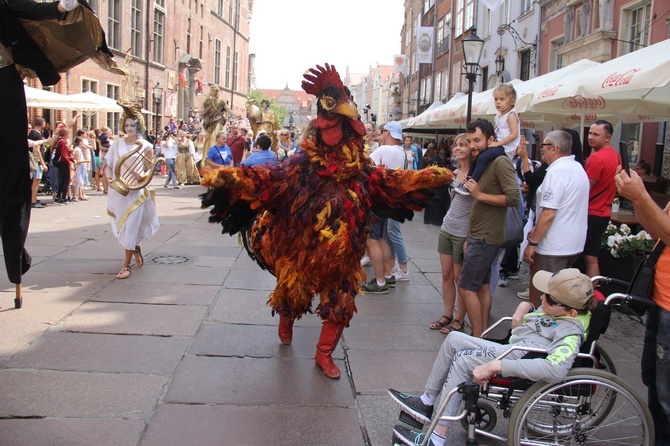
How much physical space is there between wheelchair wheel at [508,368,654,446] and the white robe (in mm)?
5095

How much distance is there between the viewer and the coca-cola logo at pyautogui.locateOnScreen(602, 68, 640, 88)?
597cm

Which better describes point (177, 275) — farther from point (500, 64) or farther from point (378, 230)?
point (500, 64)

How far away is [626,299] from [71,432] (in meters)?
3.12

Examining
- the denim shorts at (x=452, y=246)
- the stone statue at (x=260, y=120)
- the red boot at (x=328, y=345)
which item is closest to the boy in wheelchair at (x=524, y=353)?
the red boot at (x=328, y=345)

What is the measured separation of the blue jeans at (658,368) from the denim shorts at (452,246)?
2.18 meters

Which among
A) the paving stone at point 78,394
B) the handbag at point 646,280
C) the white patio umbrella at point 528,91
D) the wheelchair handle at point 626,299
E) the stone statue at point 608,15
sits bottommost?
the paving stone at point 78,394

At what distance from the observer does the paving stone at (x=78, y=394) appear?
11.5ft

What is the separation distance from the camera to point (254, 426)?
3457 mm

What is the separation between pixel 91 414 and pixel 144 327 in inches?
65.0

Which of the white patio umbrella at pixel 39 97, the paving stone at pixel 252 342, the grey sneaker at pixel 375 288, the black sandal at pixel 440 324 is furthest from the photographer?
the white patio umbrella at pixel 39 97

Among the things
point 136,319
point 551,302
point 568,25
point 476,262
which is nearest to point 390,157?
point 476,262

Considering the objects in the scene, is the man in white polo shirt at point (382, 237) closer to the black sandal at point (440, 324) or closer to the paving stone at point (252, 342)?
the black sandal at point (440, 324)

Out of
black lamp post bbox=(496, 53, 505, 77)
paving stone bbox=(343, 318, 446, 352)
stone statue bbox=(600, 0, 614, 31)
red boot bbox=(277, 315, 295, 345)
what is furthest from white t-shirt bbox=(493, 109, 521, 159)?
black lamp post bbox=(496, 53, 505, 77)

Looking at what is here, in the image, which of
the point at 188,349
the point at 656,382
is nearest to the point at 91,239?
the point at 188,349
